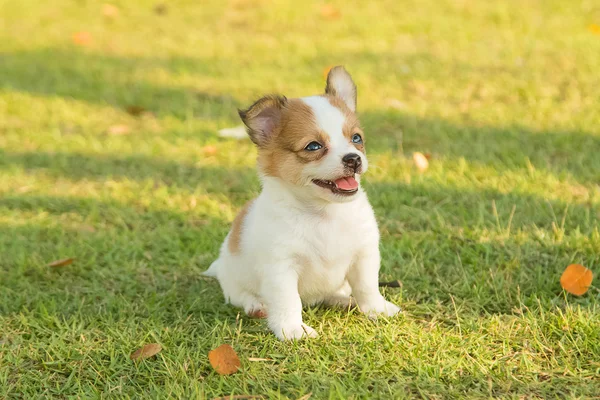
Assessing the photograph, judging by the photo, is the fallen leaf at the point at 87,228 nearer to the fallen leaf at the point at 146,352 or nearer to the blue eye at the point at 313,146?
the fallen leaf at the point at 146,352

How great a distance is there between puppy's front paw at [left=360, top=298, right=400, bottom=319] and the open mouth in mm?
601

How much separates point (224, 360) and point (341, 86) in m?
1.40

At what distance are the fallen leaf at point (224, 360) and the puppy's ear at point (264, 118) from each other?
3.06 feet

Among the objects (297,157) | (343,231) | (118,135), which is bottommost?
(118,135)

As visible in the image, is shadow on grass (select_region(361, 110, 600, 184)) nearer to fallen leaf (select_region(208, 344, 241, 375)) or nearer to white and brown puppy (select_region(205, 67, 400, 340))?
white and brown puppy (select_region(205, 67, 400, 340))

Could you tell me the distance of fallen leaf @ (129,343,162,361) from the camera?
313 cm

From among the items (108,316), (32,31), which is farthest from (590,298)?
(32,31)

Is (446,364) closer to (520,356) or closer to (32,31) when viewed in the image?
(520,356)

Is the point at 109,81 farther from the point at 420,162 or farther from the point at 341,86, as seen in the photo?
the point at 341,86

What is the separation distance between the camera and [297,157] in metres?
3.16

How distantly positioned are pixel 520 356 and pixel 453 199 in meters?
1.88

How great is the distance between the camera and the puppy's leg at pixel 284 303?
124 inches

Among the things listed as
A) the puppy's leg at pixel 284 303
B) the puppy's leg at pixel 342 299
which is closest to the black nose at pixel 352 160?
the puppy's leg at pixel 284 303

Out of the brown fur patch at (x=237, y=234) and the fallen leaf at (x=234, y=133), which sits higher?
the brown fur patch at (x=237, y=234)
